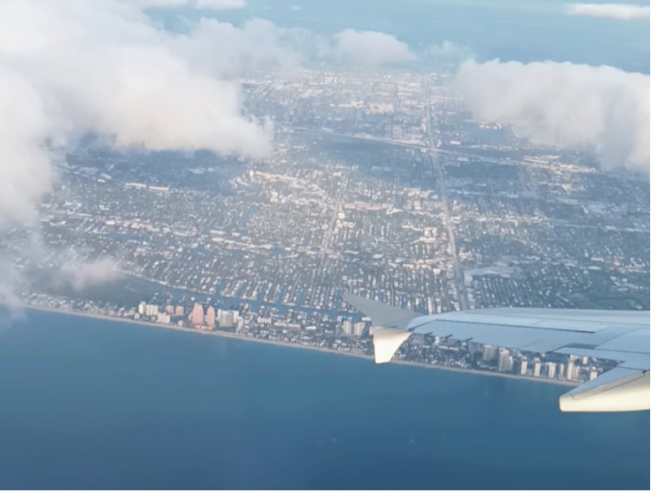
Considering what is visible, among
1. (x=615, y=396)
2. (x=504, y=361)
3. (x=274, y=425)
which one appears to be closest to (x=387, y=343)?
(x=615, y=396)

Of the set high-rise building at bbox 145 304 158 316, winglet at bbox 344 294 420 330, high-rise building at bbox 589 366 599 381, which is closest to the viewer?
winglet at bbox 344 294 420 330

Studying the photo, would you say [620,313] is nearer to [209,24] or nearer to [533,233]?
[533,233]

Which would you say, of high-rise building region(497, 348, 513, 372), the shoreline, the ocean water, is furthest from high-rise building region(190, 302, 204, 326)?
high-rise building region(497, 348, 513, 372)

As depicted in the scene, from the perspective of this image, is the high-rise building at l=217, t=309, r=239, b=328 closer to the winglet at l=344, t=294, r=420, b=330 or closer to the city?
the city

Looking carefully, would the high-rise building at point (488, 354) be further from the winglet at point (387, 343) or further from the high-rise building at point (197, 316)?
the winglet at point (387, 343)

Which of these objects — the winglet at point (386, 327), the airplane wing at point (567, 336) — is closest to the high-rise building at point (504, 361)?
the airplane wing at point (567, 336)

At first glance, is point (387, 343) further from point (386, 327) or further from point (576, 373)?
point (576, 373)
